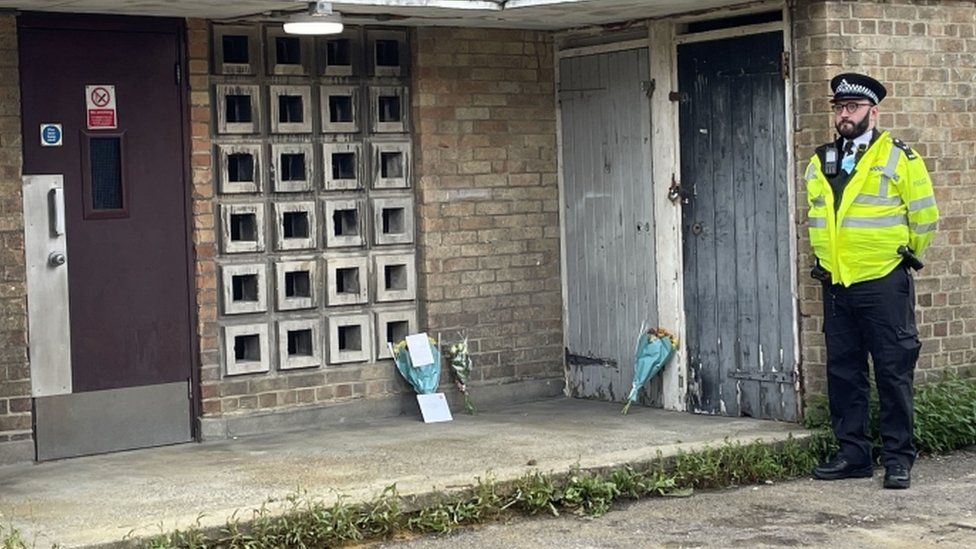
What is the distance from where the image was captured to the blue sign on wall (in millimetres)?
9023

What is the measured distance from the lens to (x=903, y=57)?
9.65m

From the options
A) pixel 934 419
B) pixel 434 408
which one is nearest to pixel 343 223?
pixel 434 408

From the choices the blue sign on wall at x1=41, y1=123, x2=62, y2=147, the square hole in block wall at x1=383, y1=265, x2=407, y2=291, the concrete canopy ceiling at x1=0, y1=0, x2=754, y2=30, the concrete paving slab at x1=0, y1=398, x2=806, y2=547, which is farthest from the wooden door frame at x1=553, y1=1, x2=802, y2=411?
the blue sign on wall at x1=41, y1=123, x2=62, y2=147

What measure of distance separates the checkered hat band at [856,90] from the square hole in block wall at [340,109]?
3.27 metres

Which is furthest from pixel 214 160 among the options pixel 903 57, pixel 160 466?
pixel 903 57

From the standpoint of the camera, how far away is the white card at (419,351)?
33.9 ft

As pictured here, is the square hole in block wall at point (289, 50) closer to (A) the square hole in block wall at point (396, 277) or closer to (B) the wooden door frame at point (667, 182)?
(A) the square hole in block wall at point (396, 277)

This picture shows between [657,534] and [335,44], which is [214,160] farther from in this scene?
[657,534]

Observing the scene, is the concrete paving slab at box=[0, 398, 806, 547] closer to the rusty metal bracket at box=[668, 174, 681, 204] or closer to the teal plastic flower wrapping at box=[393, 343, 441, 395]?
the teal plastic flower wrapping at box=[393, 343, 441, 395]

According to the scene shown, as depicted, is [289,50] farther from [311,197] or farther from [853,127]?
[853,127]

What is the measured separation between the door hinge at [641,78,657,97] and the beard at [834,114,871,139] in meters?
1.92

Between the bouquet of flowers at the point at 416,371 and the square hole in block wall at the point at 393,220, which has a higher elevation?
the square hole in block wall at the point at 393,220

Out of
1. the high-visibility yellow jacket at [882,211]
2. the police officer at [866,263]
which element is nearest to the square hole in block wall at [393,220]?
the police officer at [866,263]

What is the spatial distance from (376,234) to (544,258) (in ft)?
4.47
